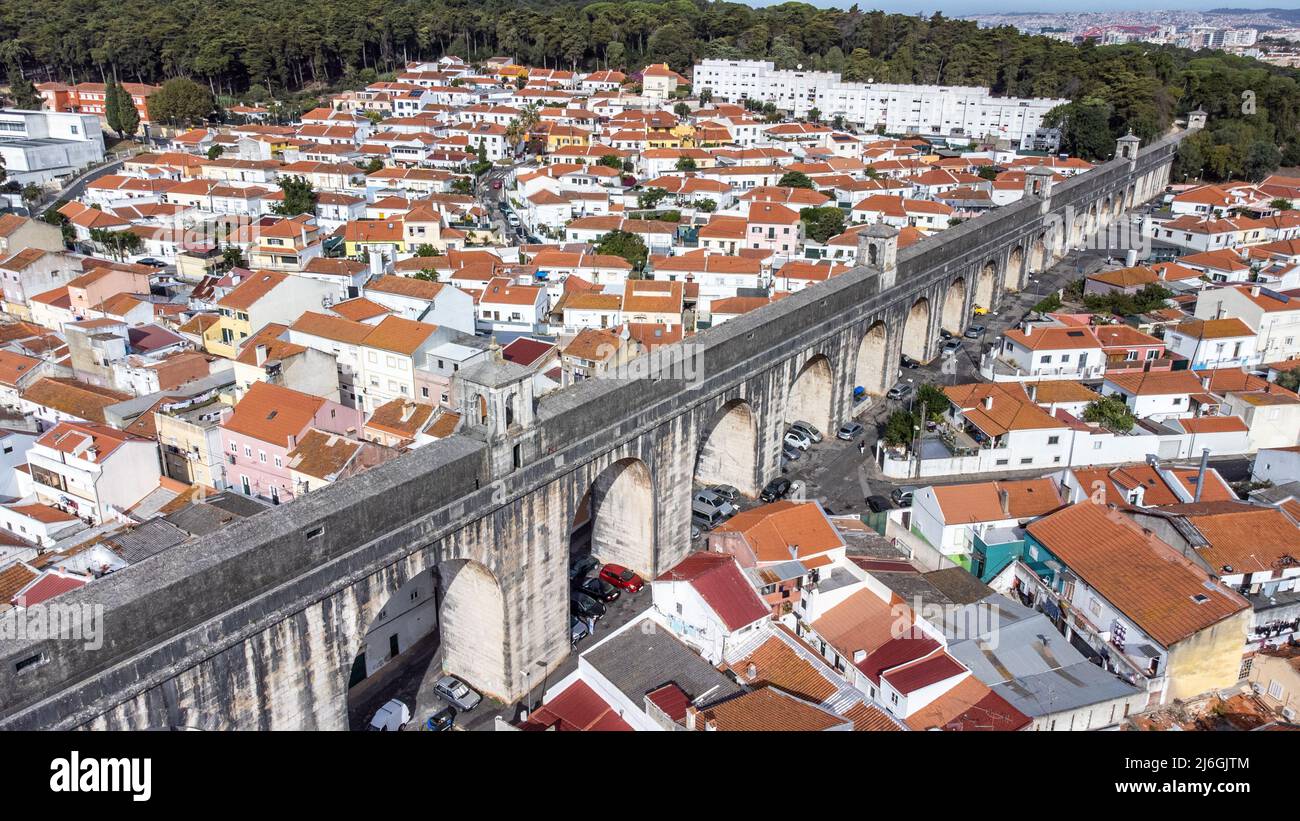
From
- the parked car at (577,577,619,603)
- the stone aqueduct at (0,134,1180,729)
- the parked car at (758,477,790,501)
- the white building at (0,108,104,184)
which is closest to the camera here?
the stone aqueduct at (0,134,1180,729)

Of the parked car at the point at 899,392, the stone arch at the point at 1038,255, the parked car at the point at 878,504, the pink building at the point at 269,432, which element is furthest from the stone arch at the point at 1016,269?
the pink building at the point at 269,432

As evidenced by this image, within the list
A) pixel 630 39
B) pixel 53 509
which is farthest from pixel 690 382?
pixel 630 39

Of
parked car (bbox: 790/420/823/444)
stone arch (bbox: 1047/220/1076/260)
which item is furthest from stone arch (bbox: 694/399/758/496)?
stone arch (bbox: 1047/220/1076/260)

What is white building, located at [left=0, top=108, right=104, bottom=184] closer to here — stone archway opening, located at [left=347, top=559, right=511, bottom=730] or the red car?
stone archway opening, located at [left=347, top=559, right=511, bottom=730]

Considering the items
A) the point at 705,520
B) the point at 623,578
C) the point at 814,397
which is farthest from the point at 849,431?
the point at 623,578

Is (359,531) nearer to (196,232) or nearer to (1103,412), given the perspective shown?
(1103,412)

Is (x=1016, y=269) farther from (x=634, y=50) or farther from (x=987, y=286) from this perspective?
(x=634, y=50)

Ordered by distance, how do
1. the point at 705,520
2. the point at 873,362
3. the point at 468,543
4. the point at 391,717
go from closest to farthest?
the point at 468,543
the point at 391,717
the point at 705,520
the point at 873,362
